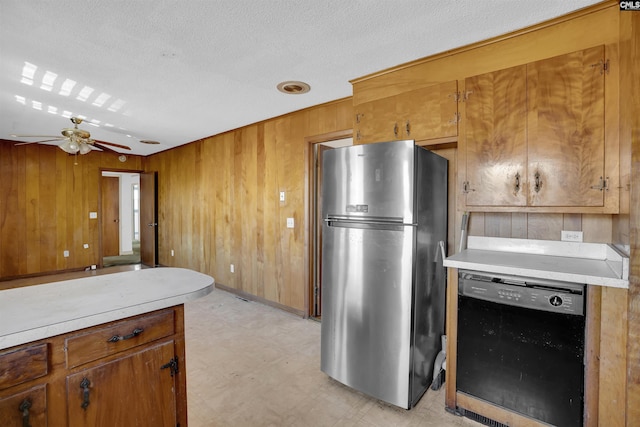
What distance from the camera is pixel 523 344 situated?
1.66 m

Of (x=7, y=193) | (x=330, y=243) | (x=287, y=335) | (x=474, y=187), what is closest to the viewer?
(x=474, y=187)

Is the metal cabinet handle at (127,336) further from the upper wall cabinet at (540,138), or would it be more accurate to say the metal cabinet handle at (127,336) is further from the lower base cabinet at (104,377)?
the upper wall cabinet at (540,138)

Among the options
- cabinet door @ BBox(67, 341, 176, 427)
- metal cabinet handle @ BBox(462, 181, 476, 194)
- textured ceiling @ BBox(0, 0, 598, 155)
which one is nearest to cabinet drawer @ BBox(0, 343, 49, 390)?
cabinet door @ BBox(67, 341, 176, 427)

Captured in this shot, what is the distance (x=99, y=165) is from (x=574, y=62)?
24.1 ft

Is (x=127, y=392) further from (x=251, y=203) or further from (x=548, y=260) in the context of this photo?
(x=251, y=203)

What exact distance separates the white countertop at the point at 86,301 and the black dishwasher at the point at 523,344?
1.55m

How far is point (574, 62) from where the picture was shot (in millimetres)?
1784

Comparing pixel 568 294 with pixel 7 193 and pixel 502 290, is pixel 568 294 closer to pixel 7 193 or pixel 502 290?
pixel 502 290

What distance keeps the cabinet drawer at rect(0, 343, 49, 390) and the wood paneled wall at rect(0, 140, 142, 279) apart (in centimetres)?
603

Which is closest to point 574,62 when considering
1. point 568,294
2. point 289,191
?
point 568,294

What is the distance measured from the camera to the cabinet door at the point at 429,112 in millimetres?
2211

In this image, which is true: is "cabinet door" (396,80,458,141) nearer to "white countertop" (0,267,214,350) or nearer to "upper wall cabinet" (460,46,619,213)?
"upper wall cabinet" (460,46,619,213)

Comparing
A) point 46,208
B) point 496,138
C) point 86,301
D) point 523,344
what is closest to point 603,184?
point 496,138

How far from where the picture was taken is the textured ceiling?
175 centimetres
